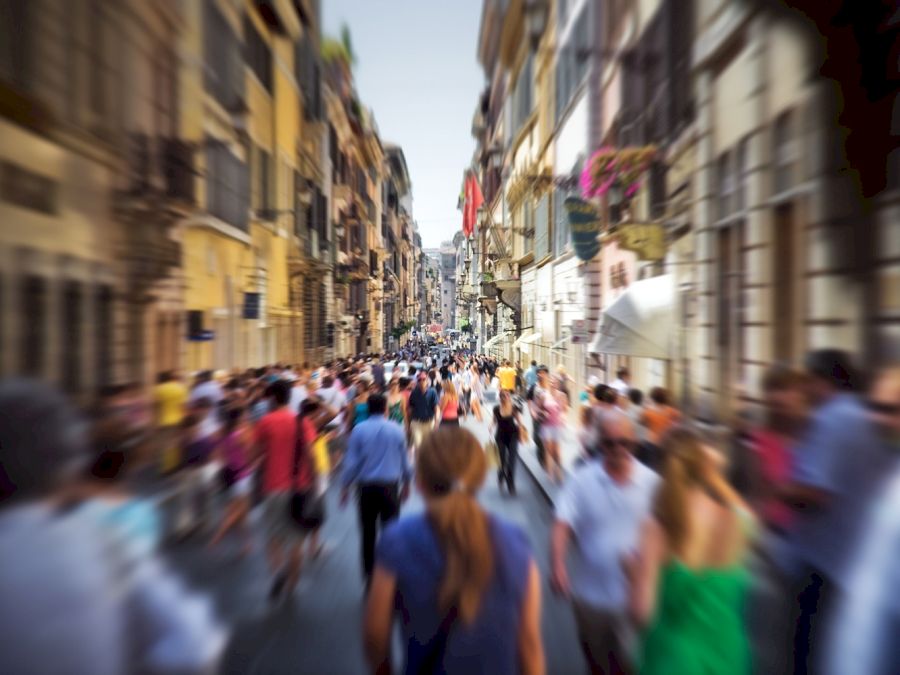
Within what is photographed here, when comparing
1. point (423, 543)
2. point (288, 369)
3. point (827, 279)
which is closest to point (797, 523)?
point (423, 543)

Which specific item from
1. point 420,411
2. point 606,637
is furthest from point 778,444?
point 420,411

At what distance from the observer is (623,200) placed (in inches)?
465

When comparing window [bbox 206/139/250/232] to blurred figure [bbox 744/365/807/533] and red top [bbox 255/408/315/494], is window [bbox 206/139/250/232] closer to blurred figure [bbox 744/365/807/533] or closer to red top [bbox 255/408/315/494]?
red top [bbox 255/408/315/494]

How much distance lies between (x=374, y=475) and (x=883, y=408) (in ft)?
10.5

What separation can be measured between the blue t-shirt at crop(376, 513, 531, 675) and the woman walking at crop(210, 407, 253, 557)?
3634mm

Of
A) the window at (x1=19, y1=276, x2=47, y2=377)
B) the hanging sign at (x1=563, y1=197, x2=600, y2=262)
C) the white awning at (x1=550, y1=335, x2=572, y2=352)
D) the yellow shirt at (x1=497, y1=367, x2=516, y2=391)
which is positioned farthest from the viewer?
the white awning at (x1=550, y1=335, x2=572, y2=352)

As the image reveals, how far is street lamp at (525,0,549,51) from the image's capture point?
19.4 m

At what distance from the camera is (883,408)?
9.18 feet

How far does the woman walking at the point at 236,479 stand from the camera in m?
5.38

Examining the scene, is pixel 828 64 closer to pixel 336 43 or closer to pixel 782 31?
pixel 782 31

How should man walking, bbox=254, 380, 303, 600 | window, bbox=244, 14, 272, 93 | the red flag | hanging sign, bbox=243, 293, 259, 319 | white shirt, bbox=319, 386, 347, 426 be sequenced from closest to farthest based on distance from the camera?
man walking, bbox=254, 380, 303, 600, window, bbox=244, 14, 272, 93, hanging sign, bbox=243, 293, 259, 319, white shirt, bbox=319, 386, 347, 426, the red flag

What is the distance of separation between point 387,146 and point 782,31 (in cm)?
4958

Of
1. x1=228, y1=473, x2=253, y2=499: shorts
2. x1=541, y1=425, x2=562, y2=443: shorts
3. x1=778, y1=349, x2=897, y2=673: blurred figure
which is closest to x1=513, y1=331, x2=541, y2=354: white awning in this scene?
x1=541, y1=425, x2=562, y2=443: shorts

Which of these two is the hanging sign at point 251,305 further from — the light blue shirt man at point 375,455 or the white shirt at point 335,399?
the light blue shirt man at point 375,455
